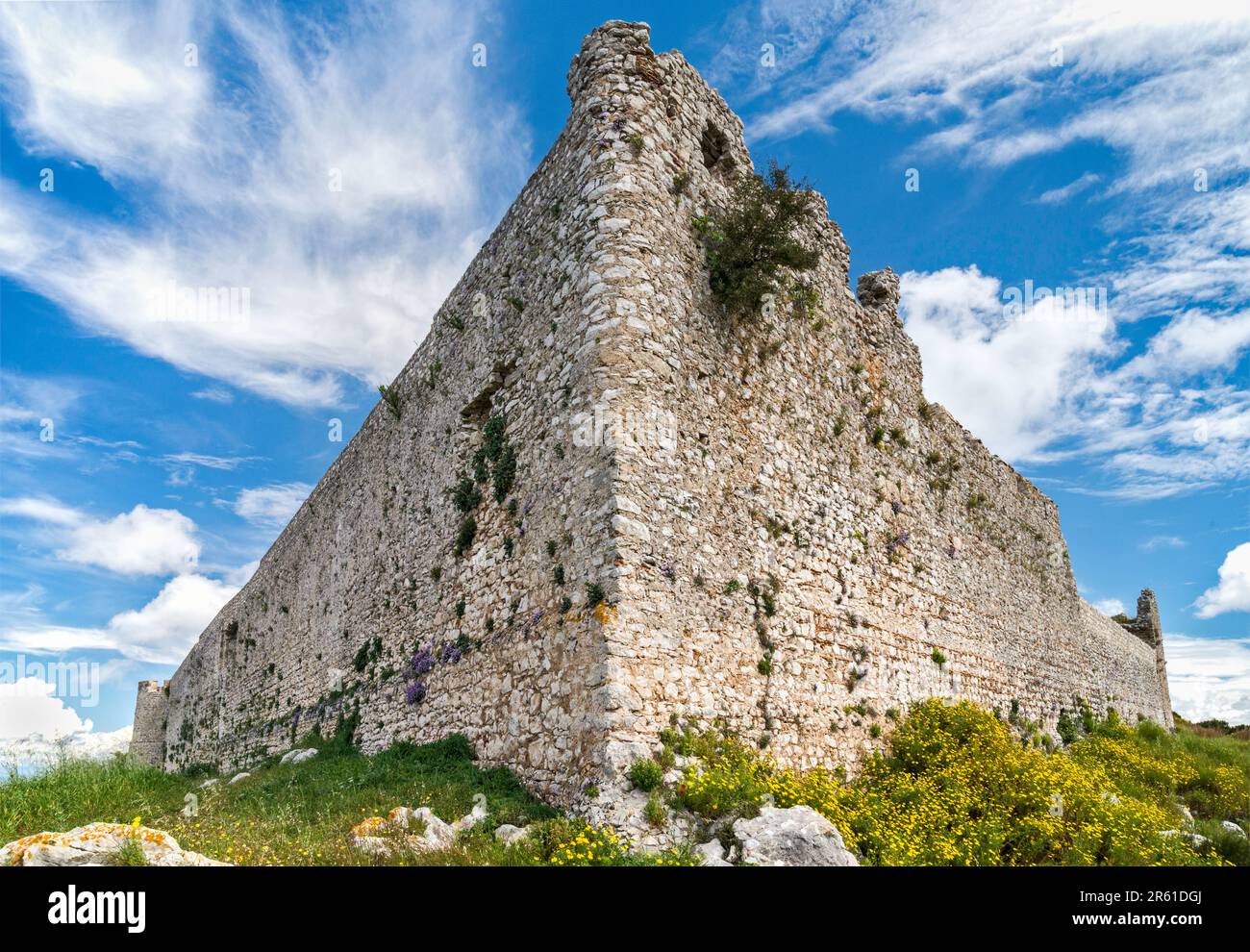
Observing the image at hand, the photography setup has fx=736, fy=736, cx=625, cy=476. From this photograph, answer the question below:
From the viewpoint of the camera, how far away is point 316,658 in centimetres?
1561

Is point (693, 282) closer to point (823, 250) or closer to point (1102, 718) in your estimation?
point (823, 250)

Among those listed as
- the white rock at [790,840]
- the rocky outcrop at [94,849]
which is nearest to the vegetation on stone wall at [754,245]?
the white rock at [790,840]

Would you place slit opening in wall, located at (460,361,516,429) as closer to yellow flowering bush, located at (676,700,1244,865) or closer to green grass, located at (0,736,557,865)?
green grass, located at (0,736,557,865)

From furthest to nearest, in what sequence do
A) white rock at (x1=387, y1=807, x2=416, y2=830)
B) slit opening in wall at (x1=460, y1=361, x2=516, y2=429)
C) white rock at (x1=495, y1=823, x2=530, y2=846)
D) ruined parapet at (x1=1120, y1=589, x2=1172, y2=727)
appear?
ruined parapet at (x1=1120, y1=589, x2=1172, y2=727), slit opening in wall at (x1=460, y1=361, x2=516, y2=429), white rock at (x1=387, y1=807, x2=416, y2=830), white rock at (x1=495, y1=823, x2=530, y2=846)

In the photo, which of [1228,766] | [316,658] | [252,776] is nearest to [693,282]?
[252,776]

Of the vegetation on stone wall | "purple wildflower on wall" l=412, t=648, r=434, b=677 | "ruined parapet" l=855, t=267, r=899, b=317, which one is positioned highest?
"ruined parapet" l=855, t=267, r=899, b=317

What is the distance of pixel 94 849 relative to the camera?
4.51 m

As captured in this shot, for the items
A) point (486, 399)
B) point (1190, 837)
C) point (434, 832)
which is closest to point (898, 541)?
point (1190, 837)

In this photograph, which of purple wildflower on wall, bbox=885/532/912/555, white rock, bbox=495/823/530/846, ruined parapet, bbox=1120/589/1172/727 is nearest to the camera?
white rock, bbox=495/823/530/846

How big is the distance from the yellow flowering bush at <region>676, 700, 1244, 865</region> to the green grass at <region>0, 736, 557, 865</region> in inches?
76.6

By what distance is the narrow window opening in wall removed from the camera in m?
10.6

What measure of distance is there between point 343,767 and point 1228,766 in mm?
16373

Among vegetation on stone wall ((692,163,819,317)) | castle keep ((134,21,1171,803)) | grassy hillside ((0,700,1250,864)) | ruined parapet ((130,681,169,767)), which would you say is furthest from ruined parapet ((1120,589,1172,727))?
ruined parapet ((130,681,169,767))

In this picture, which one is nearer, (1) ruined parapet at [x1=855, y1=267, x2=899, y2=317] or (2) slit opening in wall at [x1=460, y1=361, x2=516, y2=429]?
(2) slit opening in wall at [x1=460, y1=361, x2=516, y2=429]
